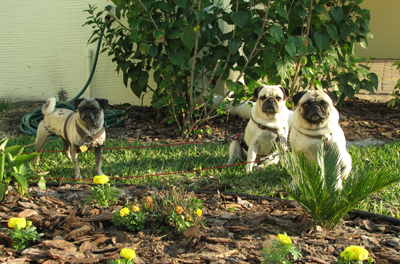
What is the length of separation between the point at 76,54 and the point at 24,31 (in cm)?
109

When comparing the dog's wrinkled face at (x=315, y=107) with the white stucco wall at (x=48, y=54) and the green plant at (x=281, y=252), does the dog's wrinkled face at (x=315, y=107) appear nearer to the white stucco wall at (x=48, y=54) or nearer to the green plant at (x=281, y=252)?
the green plant at (x=281, y=252)

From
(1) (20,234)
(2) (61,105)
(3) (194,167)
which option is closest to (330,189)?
(3) (194,167)

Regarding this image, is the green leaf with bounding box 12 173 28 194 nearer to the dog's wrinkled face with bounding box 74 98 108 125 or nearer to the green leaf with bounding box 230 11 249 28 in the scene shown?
the dog's wrinkled face with bounding box 74 98 108 125

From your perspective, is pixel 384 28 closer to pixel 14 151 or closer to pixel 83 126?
pixel 83 126

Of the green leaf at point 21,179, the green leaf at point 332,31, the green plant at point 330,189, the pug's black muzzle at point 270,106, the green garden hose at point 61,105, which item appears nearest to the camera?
the green plant at point 330,189

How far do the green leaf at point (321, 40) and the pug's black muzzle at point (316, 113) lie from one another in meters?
2.39

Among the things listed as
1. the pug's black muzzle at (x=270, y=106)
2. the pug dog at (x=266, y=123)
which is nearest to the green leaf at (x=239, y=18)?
the pug dog at (x=266, y=123)

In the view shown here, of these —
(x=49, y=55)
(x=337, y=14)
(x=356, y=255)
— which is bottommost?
(x=356, y=255)

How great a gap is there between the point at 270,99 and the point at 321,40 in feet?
6.49

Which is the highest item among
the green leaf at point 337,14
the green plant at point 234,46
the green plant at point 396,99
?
the green leaf at point 337,14

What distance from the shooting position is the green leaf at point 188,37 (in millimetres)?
4635

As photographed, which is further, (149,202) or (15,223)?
(149,202)

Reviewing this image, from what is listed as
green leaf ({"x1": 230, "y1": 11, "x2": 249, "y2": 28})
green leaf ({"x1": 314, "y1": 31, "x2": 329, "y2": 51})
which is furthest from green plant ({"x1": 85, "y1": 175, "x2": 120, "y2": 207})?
green leaf ({"x1": 314, "y1": 31, "x2": 329, "y2": 51})

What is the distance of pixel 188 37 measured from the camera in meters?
4.64
